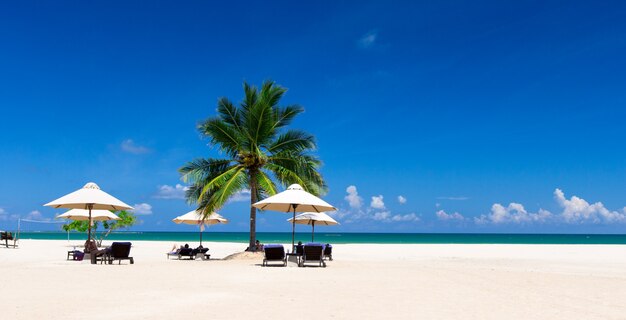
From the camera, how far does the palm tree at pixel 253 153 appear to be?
21.1 meters

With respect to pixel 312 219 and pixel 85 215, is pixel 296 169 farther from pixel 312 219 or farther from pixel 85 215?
pixel 85 215

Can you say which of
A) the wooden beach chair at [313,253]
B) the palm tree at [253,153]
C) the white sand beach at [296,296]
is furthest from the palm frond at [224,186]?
the white sand beach at [296,296]

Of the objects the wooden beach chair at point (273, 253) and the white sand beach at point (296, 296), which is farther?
A: the wooden beach chair at point (273, 253)

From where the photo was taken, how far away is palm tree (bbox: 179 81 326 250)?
21.1 m

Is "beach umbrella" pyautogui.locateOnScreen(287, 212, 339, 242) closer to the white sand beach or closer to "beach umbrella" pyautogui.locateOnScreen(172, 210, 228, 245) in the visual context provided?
"beach umbrella" pyautogui.locateOnScreen(172, 210, 228, 245)

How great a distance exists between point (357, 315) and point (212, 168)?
48.0ft

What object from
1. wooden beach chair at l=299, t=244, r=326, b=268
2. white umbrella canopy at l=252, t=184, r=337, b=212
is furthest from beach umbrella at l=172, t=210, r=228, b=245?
wooden beach chair at l=299, t=244, r=326, b=268

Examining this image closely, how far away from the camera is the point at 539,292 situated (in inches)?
424

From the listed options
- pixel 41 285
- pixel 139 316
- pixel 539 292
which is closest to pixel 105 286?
pixel 41 285

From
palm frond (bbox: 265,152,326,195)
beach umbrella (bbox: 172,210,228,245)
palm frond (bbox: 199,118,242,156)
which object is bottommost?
beach umbrella (bbox: 172,210,228,245)

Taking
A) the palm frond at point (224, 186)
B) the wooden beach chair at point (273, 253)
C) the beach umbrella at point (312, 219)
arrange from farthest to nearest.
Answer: the beach umbrella at point (312, 219), the palm frond at point (224, 186), the wooden beach chair at point (273, 253)

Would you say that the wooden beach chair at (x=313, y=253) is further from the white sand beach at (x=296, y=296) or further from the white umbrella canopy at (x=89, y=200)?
the white umbrella canopy at (x=89, y=200)

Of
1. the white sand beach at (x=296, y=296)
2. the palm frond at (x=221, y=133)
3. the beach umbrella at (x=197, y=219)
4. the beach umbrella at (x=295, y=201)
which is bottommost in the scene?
the white sand beach at (x=296, y=296)

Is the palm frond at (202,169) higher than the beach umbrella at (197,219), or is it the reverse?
the palm frond at (202,169)
